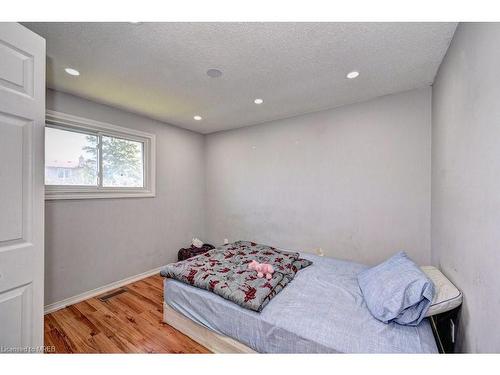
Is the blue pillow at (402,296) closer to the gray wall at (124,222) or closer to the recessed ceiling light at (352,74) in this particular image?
the recessed ceiling light at (352,74)

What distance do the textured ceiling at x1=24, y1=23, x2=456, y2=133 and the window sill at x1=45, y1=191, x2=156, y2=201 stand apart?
1.15 metres

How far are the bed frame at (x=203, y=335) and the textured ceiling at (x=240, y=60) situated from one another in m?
2.24

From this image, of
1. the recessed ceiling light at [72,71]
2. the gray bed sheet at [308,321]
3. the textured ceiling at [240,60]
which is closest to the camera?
the gray bed sheet at [308,321]

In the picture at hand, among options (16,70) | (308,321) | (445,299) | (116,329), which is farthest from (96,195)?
(445,299)

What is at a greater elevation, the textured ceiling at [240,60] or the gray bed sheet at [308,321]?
the textured ceiling at [240,60]

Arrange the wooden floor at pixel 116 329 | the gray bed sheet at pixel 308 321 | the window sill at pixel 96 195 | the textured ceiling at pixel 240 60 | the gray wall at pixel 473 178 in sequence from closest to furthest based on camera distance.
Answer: the gray wall at pixel 473 178 → the gray bed sheet at pixel 308 321 → the textured ceiling at pixel 240 60 → the wooden floor at pixel 116 329 → the window sill at pixel 96 195

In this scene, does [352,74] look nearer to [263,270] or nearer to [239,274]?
[263,270]

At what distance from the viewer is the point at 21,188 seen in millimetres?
1075

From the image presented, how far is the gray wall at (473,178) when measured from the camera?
0.90 m

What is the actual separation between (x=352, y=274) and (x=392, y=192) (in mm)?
1082

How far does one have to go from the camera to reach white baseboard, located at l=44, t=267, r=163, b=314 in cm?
214

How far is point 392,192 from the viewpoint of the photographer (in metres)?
2.31

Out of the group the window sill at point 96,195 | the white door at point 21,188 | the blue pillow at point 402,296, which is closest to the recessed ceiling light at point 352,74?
the blue pillow at point 402,296
